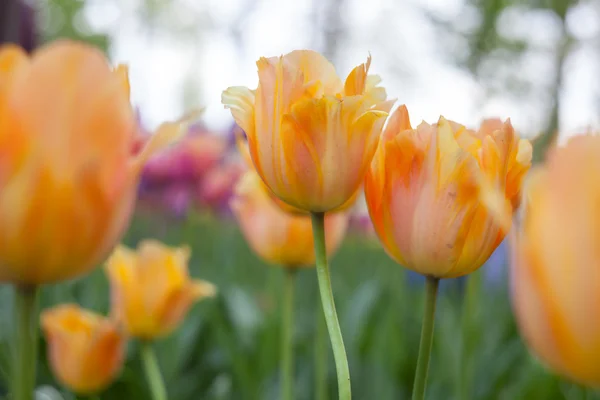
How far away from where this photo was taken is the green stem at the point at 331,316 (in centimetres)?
30

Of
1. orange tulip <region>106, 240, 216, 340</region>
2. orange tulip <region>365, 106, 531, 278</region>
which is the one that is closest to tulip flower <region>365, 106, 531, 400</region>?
orange tulip <region>365, 106, 531, 278</region>

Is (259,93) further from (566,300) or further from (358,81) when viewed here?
(566,300)

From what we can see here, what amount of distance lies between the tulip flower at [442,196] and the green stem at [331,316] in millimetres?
41

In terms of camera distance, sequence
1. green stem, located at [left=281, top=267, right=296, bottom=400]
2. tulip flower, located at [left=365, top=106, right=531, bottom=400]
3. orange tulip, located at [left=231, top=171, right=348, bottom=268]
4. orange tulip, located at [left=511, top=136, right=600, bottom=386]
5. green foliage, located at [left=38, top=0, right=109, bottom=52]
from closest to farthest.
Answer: orange tulip, located at [left=511, top=136, right=600, bottom=386], tulip flower, located at [left=365, top=106, right=531, bottom=400], green stem, located at [left=281, top=267, right=296, bottom=400], orange tulip, located at [left=231, top=171, right=348, bottom=268], green foliage, located at [left=38, top=0, right=109, bottom=52]

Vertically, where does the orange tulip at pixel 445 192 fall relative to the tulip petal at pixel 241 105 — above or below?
below

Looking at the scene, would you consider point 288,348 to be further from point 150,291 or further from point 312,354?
point 312,354

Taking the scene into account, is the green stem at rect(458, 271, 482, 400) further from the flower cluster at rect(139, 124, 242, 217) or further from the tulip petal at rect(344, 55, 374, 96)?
the flower cluster at rect(139, 124, 242, 217)

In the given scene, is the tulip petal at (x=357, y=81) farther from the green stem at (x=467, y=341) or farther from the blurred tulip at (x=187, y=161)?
the blurred tulip at (x=187, y=161)

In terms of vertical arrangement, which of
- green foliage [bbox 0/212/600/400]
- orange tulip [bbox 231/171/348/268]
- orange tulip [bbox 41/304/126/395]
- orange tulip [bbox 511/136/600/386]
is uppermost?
orange tulip [bbox 511/136/600/386]

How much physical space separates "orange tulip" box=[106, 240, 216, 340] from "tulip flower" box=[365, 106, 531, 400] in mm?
425

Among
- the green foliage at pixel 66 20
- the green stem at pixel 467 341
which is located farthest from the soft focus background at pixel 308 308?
the green foliage at pixel 66 20

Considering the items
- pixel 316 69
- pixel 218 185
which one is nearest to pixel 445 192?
pixel 316 69

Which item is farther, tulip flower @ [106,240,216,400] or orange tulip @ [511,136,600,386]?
tulip flower @ [106,240,216,400]

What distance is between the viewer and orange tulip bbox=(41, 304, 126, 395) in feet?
2.23
